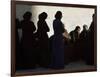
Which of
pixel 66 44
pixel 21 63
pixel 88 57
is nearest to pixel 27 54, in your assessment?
pixel 21 63

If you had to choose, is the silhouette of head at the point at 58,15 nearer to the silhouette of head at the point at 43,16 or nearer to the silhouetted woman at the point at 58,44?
the silhouetted woman at the point at 58,44

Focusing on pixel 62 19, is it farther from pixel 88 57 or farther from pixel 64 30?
pixel 88 57

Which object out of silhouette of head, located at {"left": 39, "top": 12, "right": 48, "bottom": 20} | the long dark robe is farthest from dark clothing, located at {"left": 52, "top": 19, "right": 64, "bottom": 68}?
the long dark robe

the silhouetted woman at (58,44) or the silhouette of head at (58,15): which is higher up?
the silhouette of head at (58,15)

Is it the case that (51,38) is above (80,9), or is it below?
below

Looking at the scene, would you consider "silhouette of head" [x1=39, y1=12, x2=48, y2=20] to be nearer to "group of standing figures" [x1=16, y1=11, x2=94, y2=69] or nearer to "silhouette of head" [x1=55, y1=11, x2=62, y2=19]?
"group of standing figures" [x1=16, y1=11, x2=94, y2=69]

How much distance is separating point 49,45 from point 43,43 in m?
0.06

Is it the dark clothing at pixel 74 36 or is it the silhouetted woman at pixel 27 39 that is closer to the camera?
the silhouetted woman at pixel 27 39

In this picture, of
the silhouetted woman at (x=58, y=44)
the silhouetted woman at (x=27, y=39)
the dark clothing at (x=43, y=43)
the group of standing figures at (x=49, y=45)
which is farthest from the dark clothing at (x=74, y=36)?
the silhouetted woman at (x=27, y=39)

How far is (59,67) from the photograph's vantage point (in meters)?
1.96

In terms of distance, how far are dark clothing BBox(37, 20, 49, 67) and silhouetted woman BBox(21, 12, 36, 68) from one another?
7 cm

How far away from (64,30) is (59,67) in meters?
0.36

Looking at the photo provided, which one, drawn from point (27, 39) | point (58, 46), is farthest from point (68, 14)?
point (27, 39)

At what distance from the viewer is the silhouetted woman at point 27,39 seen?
186cm
